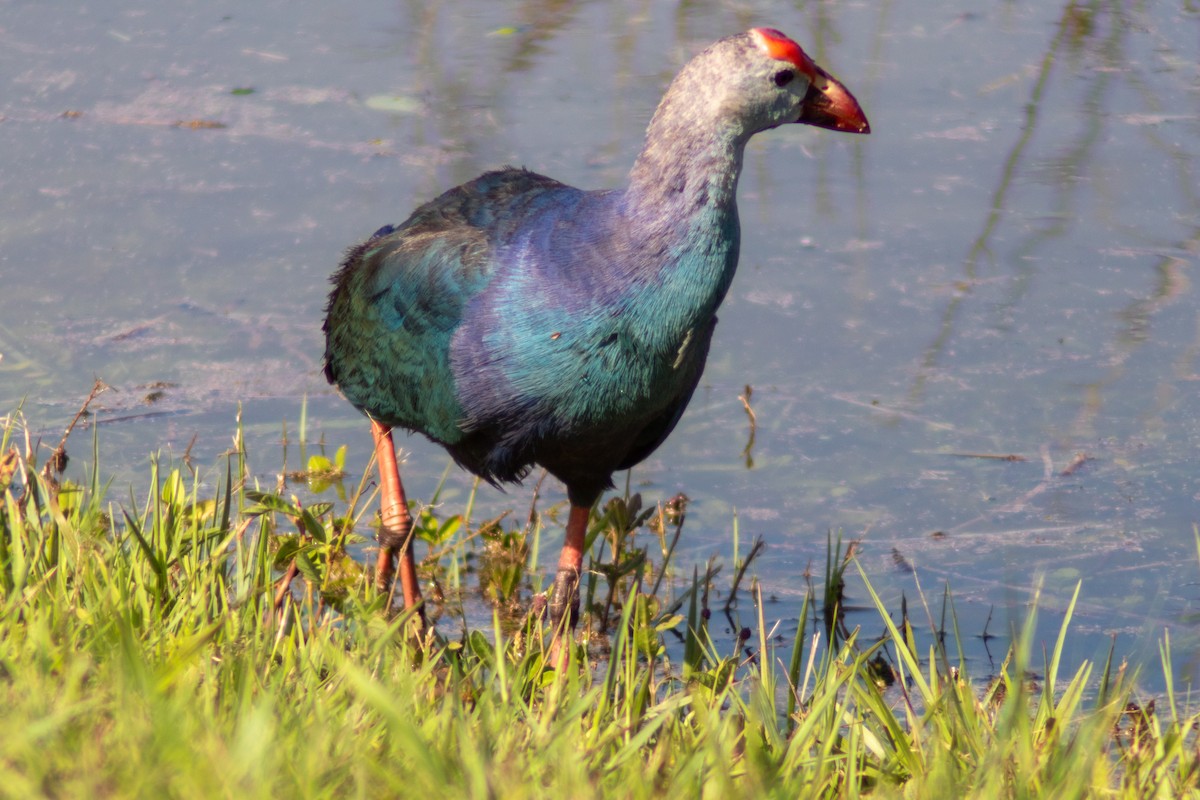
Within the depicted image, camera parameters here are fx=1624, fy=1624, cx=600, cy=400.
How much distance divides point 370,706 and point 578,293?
35.8 inches

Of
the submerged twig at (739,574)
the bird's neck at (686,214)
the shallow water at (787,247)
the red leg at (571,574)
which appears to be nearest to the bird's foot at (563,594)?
the red leg at (571,574)

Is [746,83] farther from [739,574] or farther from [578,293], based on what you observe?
[739,574]

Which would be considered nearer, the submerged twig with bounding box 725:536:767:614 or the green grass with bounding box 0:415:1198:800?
the green grass with bounding box 0:415:1198:800

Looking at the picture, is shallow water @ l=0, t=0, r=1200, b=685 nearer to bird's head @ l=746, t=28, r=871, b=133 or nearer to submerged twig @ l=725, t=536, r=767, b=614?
submerged twig @ l=725, t=536, r=767, b=614

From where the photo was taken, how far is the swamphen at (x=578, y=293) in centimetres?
261

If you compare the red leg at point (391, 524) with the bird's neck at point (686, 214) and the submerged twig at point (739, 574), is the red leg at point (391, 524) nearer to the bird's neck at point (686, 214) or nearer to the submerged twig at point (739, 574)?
the submerged twig at point (739, 574)

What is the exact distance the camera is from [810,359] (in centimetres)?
436

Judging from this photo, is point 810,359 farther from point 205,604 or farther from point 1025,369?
point 205,604

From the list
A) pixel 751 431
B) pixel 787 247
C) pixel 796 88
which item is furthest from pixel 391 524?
pixel 787 247

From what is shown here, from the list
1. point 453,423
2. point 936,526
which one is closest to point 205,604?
point 453,423

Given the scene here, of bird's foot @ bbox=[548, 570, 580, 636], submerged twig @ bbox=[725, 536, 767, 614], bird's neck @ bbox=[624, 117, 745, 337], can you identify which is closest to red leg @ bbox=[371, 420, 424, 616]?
bird's foot @ bbox=[548, 570, 580, 636]

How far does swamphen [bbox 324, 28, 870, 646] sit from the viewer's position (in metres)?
2.61

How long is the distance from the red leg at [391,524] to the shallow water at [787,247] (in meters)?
0.51

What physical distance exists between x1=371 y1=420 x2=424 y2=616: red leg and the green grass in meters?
0.12
